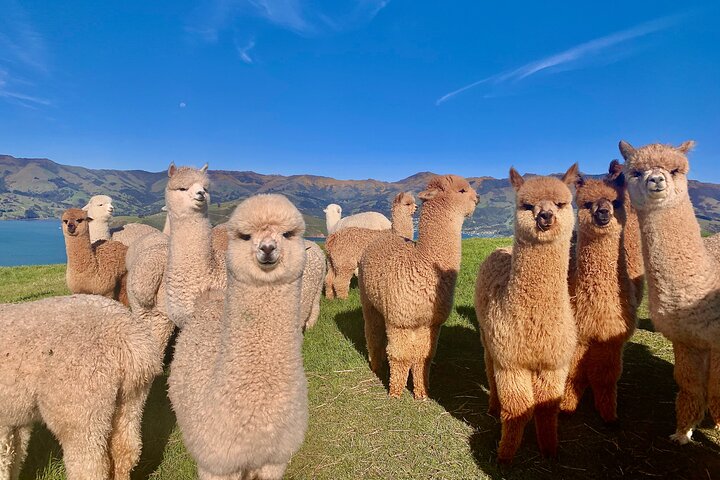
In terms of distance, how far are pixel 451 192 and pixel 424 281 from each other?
1.14m

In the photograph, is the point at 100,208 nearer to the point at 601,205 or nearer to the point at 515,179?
the point at 515,179

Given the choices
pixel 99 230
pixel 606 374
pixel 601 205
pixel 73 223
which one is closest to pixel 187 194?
pixel 73 223

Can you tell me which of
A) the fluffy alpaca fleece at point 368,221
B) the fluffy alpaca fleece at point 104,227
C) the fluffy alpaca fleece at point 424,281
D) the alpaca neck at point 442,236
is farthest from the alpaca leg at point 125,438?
the fluffy alpaca fleece at point 368,221

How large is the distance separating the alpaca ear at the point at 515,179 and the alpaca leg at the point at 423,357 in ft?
6.66

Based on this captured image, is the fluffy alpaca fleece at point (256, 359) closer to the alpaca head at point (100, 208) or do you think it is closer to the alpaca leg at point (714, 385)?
the alpaca leg at point (714, 385)

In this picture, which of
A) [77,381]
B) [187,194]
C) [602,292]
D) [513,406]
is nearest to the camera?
[77,381]

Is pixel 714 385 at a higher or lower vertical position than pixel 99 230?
lower

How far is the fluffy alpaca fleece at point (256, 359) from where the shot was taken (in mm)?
2312

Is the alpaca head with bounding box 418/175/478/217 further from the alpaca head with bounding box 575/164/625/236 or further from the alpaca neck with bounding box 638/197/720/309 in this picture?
the alpaca neck with bounding box 638/197/720/309

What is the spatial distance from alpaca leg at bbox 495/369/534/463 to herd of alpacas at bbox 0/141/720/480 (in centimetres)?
1

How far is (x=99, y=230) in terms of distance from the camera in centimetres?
923

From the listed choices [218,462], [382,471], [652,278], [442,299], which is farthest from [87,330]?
[652,278]

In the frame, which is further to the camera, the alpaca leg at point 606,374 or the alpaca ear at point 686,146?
the alpaca leg at point 606,374

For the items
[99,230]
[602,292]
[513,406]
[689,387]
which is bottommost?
[513,406]
